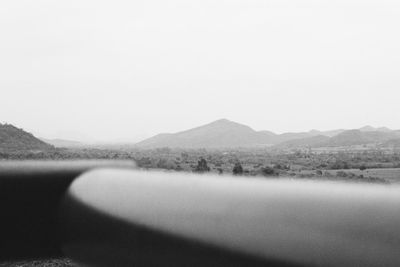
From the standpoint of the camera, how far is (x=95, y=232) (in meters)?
1.92

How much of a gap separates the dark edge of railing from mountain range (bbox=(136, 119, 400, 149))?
122 ft

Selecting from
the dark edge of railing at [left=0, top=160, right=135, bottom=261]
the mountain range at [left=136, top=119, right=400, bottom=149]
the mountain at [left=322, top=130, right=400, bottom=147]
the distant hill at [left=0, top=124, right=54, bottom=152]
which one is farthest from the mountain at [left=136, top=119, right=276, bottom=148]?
the dark edge of railing at [left=0, top=160, right=135, bottom=261]

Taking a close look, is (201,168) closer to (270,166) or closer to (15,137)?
(270,166)

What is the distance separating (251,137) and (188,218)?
62799 mm

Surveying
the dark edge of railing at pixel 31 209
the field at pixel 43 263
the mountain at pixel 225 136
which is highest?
the mountain at pixel 225 136

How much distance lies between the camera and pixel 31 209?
7.52 feet

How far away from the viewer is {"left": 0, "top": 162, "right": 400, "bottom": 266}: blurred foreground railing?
0.99 meters

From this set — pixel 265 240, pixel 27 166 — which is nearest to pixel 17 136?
pixel 27 166

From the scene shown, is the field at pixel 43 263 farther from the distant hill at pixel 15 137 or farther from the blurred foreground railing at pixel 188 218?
the distant hill at pixel 15 137

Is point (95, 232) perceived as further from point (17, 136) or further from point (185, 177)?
point (17, 136)

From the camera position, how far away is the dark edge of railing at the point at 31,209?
7.39ft

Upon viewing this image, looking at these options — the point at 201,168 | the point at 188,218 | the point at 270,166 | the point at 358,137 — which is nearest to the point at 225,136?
the point at 358,137

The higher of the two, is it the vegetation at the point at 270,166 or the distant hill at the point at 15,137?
the distant hill at the point at 15,137

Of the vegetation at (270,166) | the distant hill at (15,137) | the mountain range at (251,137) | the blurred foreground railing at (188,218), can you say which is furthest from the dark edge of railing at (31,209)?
the mountain range at (251,137)
